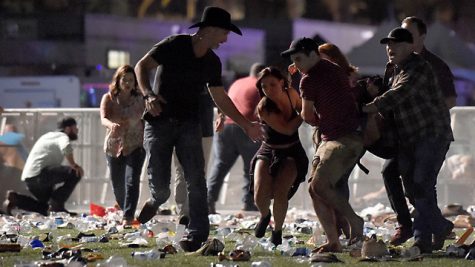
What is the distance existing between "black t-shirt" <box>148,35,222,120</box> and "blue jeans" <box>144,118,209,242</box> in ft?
0.29

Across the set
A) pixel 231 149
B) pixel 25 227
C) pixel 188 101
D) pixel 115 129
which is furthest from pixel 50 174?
pixel 188 101

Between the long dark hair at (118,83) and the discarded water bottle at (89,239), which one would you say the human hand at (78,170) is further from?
the discarded water bottle at (89,239)

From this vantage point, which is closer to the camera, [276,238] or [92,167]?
[276,238]

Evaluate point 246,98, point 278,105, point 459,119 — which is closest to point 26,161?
point 246,98

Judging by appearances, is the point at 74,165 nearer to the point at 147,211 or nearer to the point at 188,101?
the point at 147,211

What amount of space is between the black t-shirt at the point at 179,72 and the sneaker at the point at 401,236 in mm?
2162

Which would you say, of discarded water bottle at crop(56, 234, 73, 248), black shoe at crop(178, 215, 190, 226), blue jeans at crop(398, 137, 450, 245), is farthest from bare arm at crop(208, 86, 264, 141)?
black shoe at crop(178, 215, 190, 226)

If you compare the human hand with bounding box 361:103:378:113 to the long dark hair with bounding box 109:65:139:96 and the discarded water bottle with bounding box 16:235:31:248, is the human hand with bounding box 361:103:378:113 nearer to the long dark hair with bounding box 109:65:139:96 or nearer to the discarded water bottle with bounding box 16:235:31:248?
the discarded water bottle with bounding box 16:235:31:248

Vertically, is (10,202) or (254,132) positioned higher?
(254,132)

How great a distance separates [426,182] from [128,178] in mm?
5369

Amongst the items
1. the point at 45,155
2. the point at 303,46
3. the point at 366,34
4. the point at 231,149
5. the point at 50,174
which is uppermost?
the point at 303,46

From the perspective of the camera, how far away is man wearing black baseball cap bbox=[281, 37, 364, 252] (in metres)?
11.8

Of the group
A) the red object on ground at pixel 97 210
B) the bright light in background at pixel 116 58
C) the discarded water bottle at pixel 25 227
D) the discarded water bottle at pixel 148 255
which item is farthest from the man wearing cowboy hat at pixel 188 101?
the bright light in background at pixel 116 58

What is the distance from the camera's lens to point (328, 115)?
1188 cm
